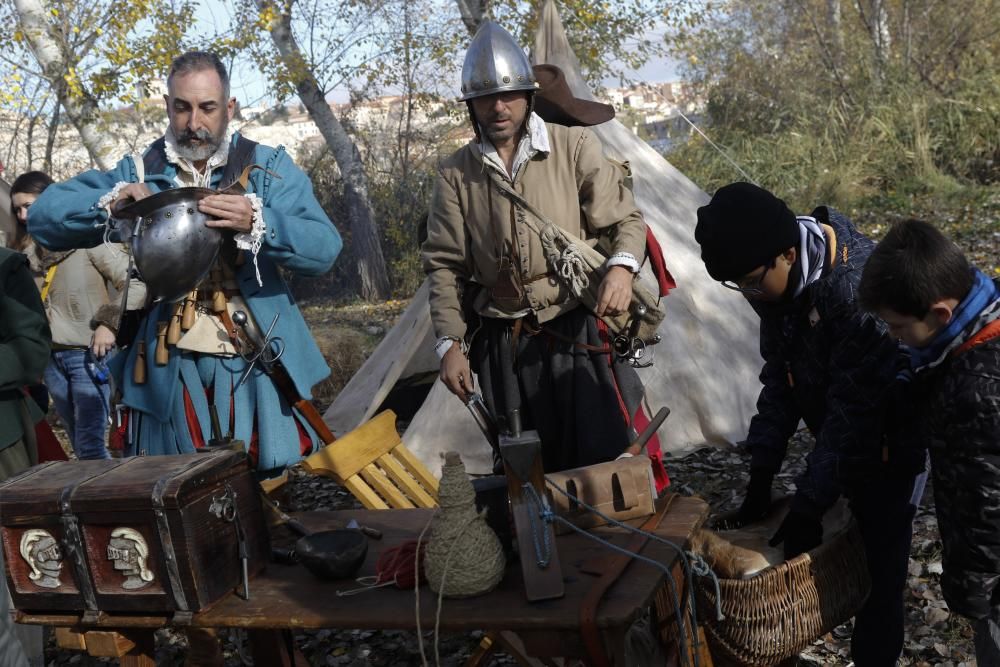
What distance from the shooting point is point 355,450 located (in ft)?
10.3

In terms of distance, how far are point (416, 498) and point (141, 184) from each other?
4.48 feet

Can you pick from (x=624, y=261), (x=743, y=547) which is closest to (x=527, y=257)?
(x=624, y=261)

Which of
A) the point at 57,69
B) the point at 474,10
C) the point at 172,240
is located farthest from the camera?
the point at 57,69

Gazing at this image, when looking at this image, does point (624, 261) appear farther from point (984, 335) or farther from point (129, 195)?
point (129, 195)

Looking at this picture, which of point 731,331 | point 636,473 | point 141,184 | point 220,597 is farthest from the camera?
point 731,331

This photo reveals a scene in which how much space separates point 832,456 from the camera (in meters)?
2.31

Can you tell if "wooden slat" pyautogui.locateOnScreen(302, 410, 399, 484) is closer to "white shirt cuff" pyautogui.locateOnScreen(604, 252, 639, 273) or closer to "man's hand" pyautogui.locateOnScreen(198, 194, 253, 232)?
"man's hand" pyautogui.locateOnScreen(198, 194, 253, 232)

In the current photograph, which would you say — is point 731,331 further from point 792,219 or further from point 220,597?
point 220,597

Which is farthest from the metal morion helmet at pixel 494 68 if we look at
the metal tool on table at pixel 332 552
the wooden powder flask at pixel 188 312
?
the metal tool on table at pixel 332 552

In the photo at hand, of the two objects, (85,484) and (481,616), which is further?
(85,484)

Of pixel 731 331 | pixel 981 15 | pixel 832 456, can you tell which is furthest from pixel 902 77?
pixel 832 456

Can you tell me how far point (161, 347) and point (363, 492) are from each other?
0.81 m

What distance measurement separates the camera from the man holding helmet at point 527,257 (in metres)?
2.88

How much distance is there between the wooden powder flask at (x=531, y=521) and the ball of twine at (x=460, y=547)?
75mm
